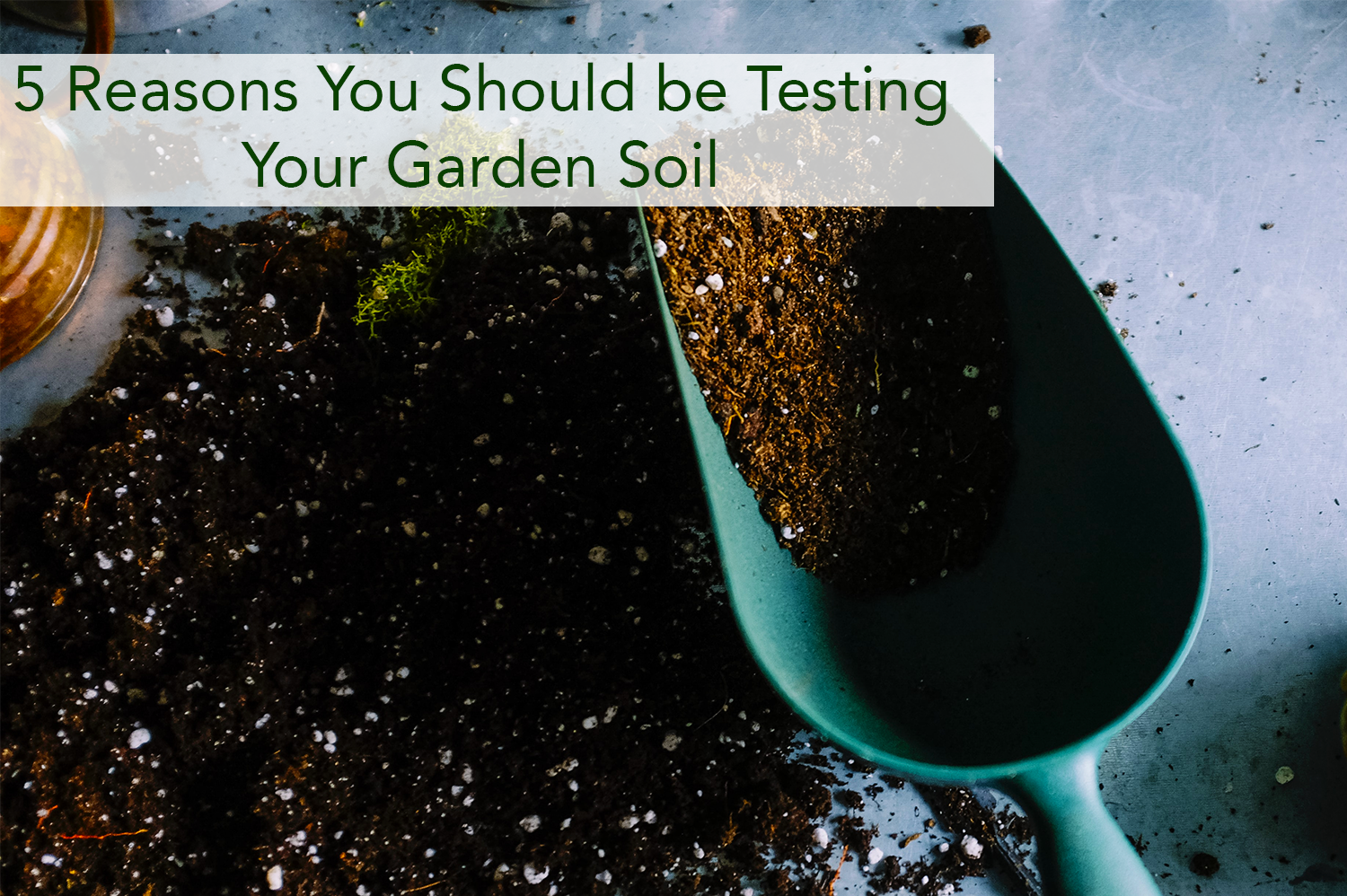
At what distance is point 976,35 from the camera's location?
1.25 m

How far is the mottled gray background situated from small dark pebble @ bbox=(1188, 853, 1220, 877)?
1 cm

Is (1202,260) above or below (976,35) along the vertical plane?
below

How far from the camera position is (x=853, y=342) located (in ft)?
3.48

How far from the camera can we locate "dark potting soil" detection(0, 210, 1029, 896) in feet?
3.56

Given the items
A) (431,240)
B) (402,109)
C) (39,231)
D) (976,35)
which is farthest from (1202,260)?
(39,231)

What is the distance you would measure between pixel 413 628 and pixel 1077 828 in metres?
0.95

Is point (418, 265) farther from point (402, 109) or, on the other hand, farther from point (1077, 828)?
point (1077, 828)

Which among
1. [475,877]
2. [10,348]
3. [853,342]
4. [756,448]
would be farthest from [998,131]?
[10,348]

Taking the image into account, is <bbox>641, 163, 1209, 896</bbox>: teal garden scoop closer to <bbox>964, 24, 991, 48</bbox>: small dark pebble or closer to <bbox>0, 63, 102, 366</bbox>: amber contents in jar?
<bbox>964, 24, 991, 48</bbox>: small dark pebble

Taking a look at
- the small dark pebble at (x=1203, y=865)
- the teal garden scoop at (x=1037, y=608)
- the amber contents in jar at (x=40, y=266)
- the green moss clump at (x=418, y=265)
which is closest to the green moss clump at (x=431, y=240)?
the green moss clump at (x=418, y=265)

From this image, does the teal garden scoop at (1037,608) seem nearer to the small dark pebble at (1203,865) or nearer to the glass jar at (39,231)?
the small dark pebble at (1203,865)

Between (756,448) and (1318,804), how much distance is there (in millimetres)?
1136

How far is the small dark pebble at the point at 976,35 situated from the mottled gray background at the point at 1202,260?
2 cm

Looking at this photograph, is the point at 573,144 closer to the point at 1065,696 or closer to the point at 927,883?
the point at 1065,696
